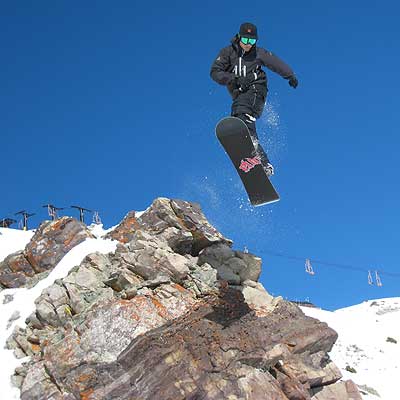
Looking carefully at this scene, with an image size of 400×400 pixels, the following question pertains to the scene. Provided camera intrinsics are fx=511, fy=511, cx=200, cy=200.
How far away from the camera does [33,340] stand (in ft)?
48.0

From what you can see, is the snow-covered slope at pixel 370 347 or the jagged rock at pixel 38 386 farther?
the snow-covered slope at pixel 370 347

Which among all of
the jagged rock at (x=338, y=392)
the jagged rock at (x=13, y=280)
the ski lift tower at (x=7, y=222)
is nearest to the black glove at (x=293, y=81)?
the jagged rock at (x=338, y=392)

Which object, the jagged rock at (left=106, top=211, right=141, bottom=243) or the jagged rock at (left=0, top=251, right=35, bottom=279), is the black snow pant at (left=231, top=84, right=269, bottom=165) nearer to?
the jagged rock at (left=106, top=211, right=141, bottom=243)

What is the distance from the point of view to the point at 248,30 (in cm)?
964

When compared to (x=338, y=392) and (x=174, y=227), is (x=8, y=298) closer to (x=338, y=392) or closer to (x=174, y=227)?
(x=174, y=227)

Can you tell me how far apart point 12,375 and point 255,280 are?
8298 millimetres

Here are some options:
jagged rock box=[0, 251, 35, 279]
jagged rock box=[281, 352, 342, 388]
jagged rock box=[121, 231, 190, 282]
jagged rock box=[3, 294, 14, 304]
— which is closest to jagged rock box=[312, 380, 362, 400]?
jagged rock box=[281, 352, 342, 388]

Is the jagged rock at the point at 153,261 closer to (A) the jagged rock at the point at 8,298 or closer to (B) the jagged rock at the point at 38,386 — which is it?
(B) the jagged rock at the point at 38,386

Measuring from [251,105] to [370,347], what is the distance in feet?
56.5

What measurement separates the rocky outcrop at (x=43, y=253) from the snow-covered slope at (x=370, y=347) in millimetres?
11010

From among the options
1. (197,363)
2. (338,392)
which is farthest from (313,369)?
(197,363)

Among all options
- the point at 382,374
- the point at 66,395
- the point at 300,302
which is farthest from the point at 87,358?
the point at 300,302

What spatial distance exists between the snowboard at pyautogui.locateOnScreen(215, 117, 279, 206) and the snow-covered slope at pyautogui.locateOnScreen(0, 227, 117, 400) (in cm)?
811

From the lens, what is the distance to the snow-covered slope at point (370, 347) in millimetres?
19267
